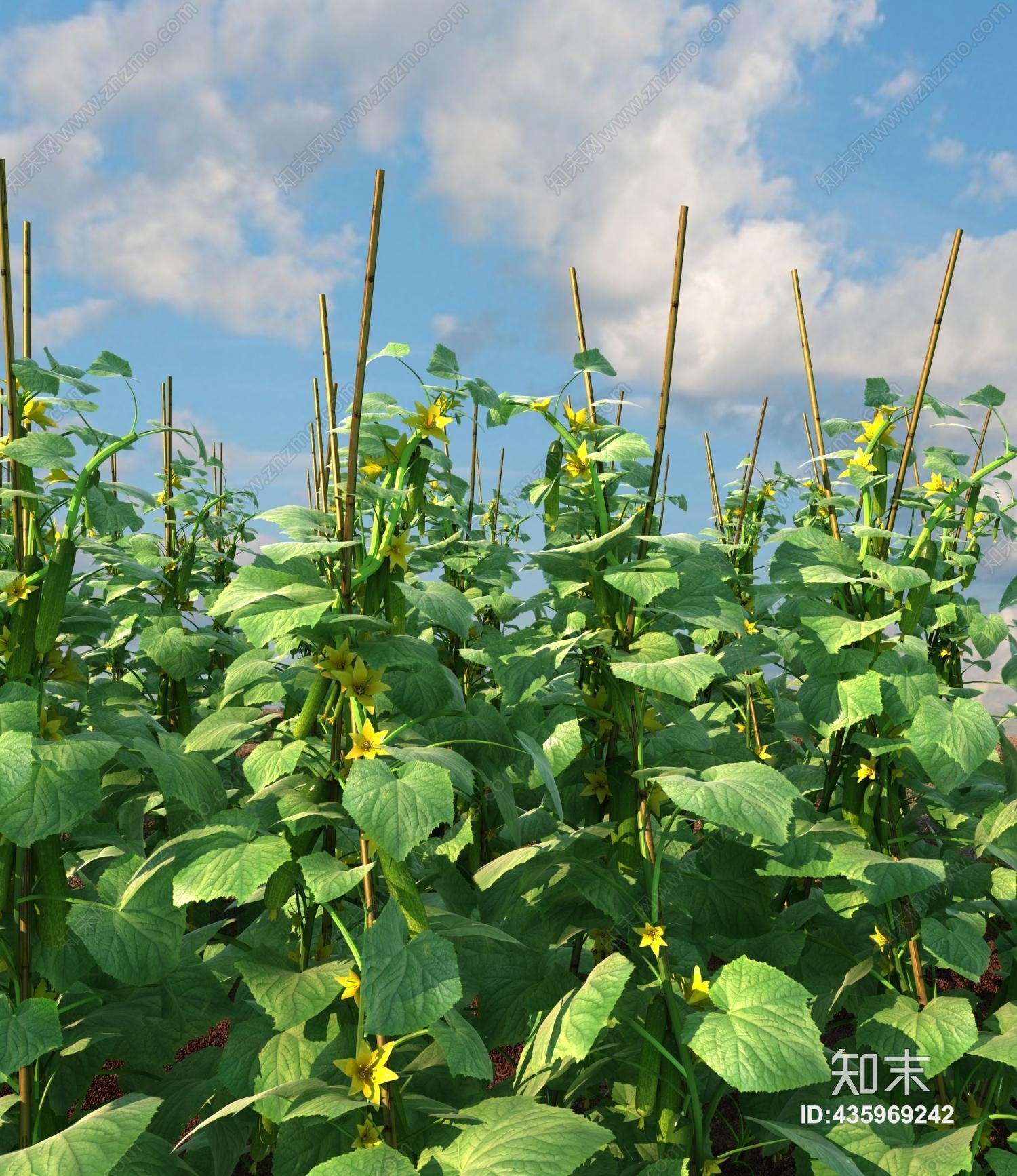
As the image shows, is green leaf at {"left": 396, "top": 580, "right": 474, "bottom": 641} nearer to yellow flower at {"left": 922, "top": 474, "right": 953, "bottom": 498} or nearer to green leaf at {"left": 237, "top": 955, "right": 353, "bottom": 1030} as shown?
green leaf at {"left": 237, "top": 955, "right": 353, "bottom": 1030}

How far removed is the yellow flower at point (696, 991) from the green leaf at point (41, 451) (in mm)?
1495

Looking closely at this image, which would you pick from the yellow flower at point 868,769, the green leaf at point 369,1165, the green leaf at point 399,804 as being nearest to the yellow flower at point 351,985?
the green leaf at point 369,1165

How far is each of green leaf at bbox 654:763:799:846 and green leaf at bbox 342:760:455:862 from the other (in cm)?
41

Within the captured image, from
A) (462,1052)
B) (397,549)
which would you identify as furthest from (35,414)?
(462,1052)

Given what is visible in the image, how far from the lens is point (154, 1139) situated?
1.70 meters

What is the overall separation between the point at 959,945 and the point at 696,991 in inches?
24.1

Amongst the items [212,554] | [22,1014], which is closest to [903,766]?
[22,1014]

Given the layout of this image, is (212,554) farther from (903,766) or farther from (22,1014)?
(903,766)

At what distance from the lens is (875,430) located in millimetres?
2379

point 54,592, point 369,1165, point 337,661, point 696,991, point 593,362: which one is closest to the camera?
point 369,1165

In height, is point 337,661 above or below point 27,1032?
above

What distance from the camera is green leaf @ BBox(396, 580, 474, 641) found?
1572 millimetres

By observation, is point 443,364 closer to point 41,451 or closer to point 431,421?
point 431,421

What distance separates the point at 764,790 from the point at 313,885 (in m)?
0.76
